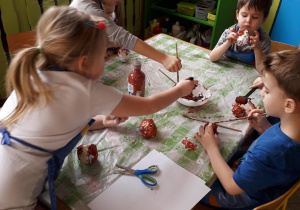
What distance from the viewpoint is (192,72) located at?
1.41 m

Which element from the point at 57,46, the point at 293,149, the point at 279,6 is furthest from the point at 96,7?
the point at 279,6

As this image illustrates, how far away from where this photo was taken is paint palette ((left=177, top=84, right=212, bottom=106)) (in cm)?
114

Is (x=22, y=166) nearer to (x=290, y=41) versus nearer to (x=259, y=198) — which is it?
(x=259, y=198)

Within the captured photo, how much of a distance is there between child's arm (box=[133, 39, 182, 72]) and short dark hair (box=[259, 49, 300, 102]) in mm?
454

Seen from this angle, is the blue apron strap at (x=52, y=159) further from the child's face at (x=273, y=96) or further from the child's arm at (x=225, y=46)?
the child's arm at (x=225, y=46)

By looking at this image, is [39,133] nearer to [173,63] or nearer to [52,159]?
[52,159]

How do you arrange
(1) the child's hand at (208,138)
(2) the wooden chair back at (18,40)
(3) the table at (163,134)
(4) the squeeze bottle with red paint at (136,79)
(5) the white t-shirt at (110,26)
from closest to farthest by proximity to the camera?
1. (3) the table at (163,134)
2. (1) the child's hand at (208,138)
3. (4) the squeeze bottle with red paint at (136,79)
4. (5) the white t-shirt at (110,26)
5. (2) the wooden chair back at (18,40)

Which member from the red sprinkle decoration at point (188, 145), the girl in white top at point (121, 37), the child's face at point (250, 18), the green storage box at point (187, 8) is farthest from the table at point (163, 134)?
the green storage box at point (187, 8)

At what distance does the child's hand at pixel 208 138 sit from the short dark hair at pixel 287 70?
0.96 feet

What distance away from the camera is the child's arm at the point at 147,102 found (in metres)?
0.82

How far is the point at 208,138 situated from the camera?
0.95 meters

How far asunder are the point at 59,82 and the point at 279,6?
2506 millimetres

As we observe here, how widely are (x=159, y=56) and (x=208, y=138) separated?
52cm

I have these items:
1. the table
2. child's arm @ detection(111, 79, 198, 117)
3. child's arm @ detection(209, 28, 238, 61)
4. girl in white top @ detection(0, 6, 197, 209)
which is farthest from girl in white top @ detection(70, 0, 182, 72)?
girl in white top @ detection(0, 6, 197, 209)
